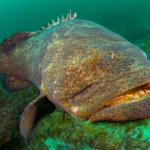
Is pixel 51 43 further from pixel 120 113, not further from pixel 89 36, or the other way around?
pixel 120 113

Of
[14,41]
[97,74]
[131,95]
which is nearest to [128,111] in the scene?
[131,95]

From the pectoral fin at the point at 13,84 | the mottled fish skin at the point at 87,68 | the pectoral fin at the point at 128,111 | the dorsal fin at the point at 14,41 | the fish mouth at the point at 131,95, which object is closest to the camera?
the pectoral fin at the point at 128,111

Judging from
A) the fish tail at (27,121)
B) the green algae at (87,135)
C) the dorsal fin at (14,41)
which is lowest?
the green algae at (87,135)

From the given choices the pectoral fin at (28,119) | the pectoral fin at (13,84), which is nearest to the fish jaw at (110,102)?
the pectoral fin at (28,119)

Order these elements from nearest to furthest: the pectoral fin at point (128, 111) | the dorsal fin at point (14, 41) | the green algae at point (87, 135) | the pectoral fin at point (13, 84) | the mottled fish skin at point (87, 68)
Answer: the pectoral fin at point (128, 111), the mottled fish skin at point (87, 68), the green algae at point (87, 135), the dorsal fin at point (14, 41), the pectoral fin at point (13, 84)

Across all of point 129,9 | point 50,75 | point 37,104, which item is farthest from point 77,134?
point 129,9

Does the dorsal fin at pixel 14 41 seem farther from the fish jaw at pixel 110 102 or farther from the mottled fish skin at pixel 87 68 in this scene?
the fish jaw at pixel 110 102

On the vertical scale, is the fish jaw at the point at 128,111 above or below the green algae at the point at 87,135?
above

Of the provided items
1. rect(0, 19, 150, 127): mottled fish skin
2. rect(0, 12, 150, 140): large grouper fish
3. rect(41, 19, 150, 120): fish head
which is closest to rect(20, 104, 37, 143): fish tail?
rect(0, 12, 150, 140): large grouper fish
